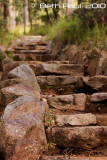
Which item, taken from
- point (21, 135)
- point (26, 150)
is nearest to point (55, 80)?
point (21, 135)

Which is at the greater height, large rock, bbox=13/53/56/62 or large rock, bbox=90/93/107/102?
large rock, bbox=13/53/56/62

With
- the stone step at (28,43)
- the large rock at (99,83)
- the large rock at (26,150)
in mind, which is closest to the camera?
the large rock at (26,150)

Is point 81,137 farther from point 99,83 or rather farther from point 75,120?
point 99,83

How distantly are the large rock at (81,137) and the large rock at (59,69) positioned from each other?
2.47 meters

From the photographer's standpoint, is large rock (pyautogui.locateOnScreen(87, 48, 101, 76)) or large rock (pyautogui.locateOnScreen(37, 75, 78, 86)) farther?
large rock (pyautogui.locateOnScreen(87, 48, 101, 76))

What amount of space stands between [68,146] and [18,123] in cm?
77

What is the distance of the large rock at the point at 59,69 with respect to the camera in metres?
4.96

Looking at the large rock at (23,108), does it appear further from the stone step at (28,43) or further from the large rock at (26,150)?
the stone step at (28,43)

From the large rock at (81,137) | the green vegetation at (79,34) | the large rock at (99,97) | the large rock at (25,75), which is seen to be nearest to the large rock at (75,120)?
the large rock at (81,137)

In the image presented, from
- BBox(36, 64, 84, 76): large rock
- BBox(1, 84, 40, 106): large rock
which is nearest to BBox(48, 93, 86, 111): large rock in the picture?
BBox(1, 84, 40, 106): large rock

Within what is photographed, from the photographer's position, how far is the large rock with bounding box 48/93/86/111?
352 centimetres

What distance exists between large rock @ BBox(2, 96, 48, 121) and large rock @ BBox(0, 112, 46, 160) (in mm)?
261

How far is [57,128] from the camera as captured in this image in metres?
2.68

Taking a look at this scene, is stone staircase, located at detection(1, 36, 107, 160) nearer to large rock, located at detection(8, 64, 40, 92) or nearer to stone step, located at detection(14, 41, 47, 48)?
large rock, located at detection(8, 64, 40, 92)
